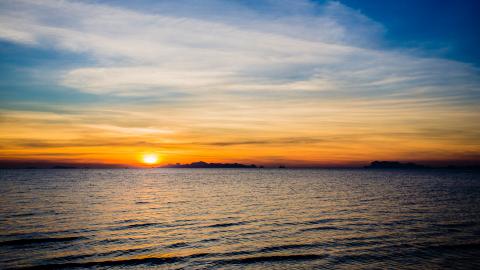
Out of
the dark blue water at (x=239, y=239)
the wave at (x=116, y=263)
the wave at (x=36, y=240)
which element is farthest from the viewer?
the wave at (x=36, y=240)

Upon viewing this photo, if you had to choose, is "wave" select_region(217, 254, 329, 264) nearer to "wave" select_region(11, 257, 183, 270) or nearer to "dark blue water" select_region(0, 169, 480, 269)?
"dark blue water" select_region(0, 169, 480, 269)

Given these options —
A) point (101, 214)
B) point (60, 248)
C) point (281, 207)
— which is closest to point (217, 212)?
point (281, 207)

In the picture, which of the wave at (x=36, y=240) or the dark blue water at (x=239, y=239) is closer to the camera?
the dark blue water at (x=239, y=239)

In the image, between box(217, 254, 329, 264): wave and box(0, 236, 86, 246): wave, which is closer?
box(217, 254, 329, 264): wave

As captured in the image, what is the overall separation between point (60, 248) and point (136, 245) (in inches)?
227

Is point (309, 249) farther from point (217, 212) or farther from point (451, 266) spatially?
point (217, 212)

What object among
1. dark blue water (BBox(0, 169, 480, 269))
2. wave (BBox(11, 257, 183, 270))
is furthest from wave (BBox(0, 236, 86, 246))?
wave (BBox(11, 257, 183, 270))

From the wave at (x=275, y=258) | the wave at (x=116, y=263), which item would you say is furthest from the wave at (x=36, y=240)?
the wave at (x=275, y=258)

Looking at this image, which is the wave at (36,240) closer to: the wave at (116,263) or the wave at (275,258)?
the wave at (116,263)

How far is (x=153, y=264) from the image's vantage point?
22.2 m

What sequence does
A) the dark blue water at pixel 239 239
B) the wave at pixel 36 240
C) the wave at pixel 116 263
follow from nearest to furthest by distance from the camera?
the wave at pixel 116 263 < the dark blue water at pixel 239 239 < the wave at pixel 36 240

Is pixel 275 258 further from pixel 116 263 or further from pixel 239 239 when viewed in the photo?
Result: pixel 116 263

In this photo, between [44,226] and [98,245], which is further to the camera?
[44,226]

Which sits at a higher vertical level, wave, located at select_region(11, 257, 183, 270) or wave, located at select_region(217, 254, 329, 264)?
wave, located at select_region(11, 257, 183, 270)
